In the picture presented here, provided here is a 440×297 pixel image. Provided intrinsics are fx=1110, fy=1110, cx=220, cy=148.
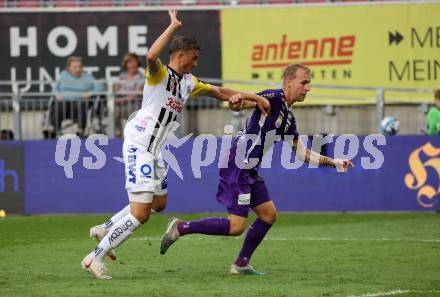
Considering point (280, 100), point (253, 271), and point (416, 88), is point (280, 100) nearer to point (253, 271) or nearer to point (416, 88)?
point (253, 271)

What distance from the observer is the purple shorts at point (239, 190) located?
34.2ft

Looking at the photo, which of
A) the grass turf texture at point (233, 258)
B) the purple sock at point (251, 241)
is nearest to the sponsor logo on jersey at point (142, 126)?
the grass turf texture at point (233, 258)

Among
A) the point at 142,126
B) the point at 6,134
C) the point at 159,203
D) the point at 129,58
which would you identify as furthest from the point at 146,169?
the point at 6,134

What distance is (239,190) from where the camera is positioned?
34.2ft

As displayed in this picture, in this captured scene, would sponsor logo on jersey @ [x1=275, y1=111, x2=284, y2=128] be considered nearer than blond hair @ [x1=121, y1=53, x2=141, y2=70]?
Yes

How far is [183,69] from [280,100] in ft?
3.20

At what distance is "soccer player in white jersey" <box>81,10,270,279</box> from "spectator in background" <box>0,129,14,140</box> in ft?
28.9

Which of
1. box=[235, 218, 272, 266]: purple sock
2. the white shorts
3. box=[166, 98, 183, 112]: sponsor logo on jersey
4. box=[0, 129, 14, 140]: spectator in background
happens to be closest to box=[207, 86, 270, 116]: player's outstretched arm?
box=[166, 98, 183, 112]: sponsor logo on jersey

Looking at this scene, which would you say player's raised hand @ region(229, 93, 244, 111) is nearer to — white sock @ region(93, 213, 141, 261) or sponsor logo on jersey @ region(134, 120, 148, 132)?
sponsor logo on jersey @ region(134, 120, 148, 132)

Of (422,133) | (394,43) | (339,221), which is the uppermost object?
(394,43)

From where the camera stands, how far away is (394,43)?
2003 centimetres

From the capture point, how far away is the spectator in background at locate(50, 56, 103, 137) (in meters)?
18.6

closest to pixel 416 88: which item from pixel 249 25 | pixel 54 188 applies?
pixel 249 25

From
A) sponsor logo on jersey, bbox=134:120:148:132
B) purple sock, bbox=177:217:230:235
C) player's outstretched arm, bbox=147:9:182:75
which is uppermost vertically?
player's outstretched arm, bbox=147:9:182:75
